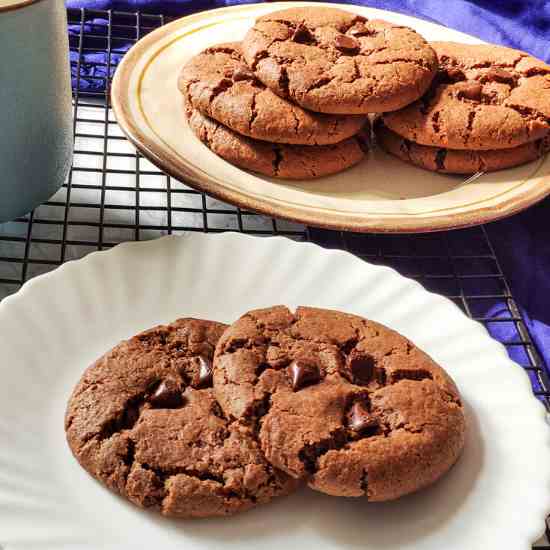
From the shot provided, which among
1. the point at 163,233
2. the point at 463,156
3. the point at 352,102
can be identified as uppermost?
the point at 352,102

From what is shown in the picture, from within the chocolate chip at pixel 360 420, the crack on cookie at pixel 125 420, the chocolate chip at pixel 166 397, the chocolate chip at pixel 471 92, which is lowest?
the crack on cookie at pixel 125 420

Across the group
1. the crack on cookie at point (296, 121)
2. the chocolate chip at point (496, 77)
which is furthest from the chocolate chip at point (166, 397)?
the chocolate chip at point (496, 77)

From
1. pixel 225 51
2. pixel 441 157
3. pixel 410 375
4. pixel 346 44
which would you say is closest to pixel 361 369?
pixel 410 375

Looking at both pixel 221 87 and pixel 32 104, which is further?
pixel 221 87

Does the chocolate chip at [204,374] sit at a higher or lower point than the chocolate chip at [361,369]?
lower

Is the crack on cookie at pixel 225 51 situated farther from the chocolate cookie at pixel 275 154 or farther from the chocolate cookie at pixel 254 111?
the chocolate cookie at pixel 275 154

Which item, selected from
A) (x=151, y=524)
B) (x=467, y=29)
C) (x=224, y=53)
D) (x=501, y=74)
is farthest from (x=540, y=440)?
(x=467, y=29)

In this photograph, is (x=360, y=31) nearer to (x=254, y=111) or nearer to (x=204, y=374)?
(x=254, y=111)

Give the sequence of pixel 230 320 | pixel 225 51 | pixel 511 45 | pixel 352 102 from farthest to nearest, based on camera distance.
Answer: pixel 511 45 < pixel 225 51 < pixel 352 102 < pixel 230 320
